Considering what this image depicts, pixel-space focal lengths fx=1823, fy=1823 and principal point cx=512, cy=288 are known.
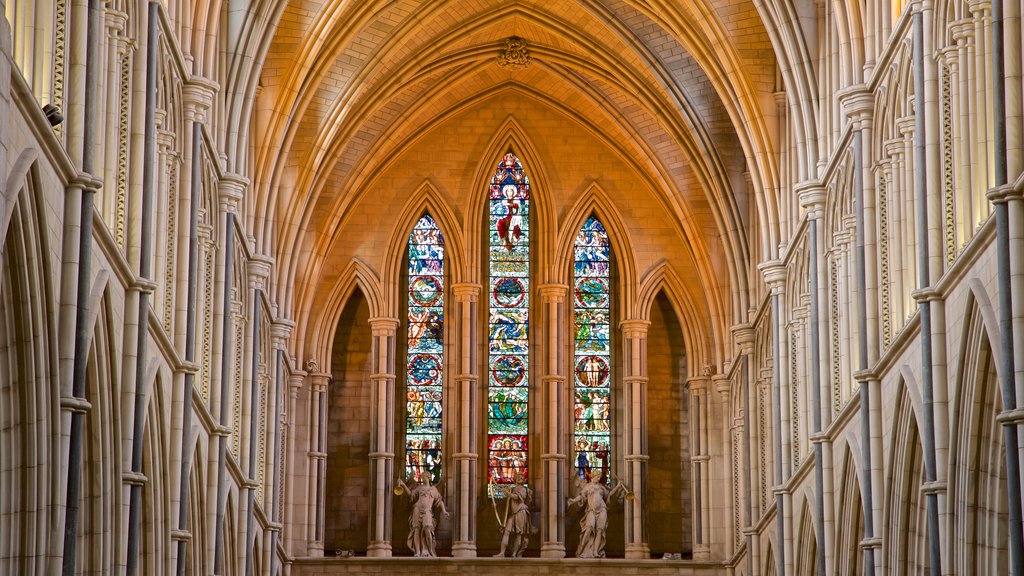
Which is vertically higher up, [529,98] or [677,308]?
[529,98]

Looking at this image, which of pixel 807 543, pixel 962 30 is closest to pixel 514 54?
pixel 807 543

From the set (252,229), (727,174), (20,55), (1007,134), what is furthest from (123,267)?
(727,174)

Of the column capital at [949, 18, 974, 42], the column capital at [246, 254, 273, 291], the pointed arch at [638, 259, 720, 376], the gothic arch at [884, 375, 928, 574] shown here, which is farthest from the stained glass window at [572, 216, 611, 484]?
the column capital at [949, 18, 974, 42]

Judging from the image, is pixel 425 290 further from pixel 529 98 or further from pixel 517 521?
pixel 517 521

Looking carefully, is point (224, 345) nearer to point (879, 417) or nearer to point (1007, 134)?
point (879, 417)

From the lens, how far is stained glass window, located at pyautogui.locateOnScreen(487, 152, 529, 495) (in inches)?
1560

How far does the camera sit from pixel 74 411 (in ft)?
55.9

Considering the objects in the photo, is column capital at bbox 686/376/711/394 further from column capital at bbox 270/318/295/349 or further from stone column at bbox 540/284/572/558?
column capital at bbox 270/318/295/349

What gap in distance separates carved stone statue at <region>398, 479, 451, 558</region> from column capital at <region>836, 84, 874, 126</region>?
55.9ft

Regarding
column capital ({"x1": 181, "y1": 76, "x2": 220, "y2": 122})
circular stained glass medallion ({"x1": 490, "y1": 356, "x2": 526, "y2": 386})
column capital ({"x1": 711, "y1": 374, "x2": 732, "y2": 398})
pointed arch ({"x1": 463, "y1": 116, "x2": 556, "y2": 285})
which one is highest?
pointed arch ({"x1": 463, "y1": 116, "x2": 556, "y2": 285})

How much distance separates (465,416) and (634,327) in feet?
13.6

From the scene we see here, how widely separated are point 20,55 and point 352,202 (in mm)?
23503

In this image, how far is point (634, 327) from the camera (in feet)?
130

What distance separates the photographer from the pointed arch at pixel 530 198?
132 ft
